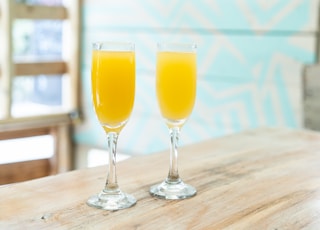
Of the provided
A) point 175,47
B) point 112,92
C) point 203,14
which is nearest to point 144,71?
point 203,14

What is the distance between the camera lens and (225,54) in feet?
8.84

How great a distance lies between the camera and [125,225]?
78cm

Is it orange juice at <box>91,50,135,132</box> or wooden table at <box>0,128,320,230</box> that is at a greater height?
orange juice at <box>91,50,135,132</box>

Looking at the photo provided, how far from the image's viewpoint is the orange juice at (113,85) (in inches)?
34.1

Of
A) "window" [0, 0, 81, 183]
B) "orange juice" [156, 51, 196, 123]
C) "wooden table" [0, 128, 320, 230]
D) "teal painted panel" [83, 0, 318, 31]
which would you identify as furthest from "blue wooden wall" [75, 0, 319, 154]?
"orange juice" [156, 51, 196, 123]

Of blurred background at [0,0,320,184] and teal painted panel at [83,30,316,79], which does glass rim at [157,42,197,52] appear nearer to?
blurred background at [0,0,320,184]

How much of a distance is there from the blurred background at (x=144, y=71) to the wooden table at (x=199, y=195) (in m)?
0.90

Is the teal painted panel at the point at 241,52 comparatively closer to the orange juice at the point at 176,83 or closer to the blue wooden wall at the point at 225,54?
the blue wooden wall at the point at 225,54

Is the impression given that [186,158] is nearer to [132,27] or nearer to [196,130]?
[196,130]

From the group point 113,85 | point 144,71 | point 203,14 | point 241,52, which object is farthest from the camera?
point 144,71

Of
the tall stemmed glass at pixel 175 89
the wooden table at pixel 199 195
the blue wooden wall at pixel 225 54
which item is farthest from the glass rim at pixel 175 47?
the blue wooden wall at pixel 225 54

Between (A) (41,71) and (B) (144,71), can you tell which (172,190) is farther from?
(A) (41,71)

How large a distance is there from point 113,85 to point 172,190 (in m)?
0.24

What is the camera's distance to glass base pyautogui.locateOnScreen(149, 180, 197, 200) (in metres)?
0.94
